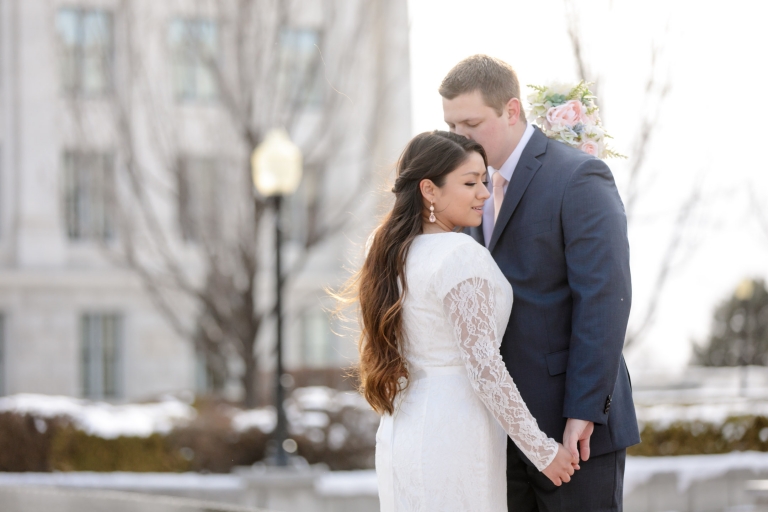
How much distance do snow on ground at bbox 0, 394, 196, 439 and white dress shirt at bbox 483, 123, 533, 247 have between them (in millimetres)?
7816

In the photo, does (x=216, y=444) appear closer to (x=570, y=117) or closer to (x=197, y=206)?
(x=197, y=206)

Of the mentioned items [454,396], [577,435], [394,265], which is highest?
[394,265]

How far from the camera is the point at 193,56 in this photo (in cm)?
1449

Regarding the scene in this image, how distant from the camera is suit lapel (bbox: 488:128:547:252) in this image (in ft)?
11.3

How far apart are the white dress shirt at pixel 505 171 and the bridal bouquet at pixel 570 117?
12cm

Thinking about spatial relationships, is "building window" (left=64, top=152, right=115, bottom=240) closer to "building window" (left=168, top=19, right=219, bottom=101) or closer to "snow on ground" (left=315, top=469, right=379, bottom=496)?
"building window" (left=168, top=19, right=219, bottom=101)

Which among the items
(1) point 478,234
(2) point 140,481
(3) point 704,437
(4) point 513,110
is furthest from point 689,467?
(4) point 513,110

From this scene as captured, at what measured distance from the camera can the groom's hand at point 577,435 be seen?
3.16 metres

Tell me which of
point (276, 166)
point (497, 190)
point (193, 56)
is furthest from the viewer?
point (193, 56)

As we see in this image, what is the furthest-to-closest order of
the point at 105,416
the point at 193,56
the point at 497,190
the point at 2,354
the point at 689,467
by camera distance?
the point at 2,354 < the point at 193,56 < the point at 105,416 < the point at 689,467 < the point at 497,190

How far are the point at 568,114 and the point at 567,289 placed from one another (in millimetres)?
770

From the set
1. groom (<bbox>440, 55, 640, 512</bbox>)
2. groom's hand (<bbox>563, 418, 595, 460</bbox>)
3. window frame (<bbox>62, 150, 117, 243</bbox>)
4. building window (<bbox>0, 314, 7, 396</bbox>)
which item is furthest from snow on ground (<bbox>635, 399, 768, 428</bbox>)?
building window (<bbox>0, 314, 7, 396</bbox>)

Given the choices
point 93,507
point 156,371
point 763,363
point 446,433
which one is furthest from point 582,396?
point 763,363

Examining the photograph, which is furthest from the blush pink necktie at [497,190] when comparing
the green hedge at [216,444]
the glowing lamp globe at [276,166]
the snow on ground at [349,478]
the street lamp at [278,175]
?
the green hedge at [216,444]
